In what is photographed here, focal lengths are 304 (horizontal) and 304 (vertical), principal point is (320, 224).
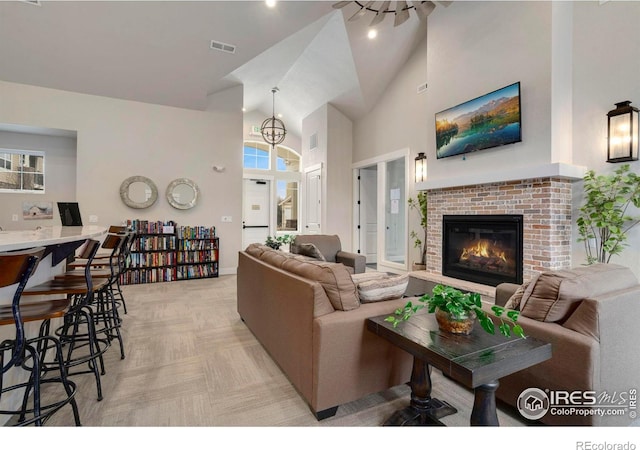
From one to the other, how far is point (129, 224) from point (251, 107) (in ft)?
13.7

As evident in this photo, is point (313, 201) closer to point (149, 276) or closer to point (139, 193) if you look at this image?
point (139, 193)

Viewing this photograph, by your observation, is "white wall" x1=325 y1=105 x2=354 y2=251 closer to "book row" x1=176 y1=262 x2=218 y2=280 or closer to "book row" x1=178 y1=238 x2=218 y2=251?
"book row" x1=178 y1=238 x2=218 y2=251

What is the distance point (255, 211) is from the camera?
26.0ft

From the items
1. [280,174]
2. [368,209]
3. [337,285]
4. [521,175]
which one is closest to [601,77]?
[521,175]

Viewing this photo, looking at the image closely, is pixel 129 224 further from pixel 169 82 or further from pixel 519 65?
pixel 519 65

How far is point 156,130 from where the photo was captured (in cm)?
571

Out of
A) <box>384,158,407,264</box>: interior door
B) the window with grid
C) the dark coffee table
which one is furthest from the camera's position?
<box>384,158,407,264</box>: interior door

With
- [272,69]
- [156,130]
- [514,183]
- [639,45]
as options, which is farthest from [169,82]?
[639,45]

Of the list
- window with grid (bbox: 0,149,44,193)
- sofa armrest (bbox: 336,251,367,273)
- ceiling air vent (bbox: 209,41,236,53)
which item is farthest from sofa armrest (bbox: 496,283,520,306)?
window with grid (bbox: 0,149,44,193)

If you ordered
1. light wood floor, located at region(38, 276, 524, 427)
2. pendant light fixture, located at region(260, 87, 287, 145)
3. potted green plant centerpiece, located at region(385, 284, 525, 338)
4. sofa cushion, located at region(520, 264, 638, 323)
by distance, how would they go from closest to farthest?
potted green plant centerpiece, located at region(385, 284, 525, 338) → sofa cushion, located at region(520, 264, 638, 323) → light wood floor, located at region(38, 276, 524, 427) → pendant light fixture, located at region(260, 87, 287, 145)

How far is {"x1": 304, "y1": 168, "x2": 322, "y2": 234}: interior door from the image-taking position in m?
7.21

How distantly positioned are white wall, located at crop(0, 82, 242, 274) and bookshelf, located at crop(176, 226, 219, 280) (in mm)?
300

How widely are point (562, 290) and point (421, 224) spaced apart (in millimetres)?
3639

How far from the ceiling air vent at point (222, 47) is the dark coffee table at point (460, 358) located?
4.94m
